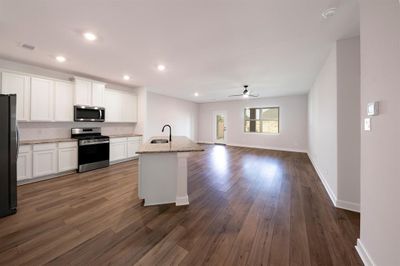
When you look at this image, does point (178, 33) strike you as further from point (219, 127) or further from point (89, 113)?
point (219, 127)

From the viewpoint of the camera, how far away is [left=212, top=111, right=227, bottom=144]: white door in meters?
9.25

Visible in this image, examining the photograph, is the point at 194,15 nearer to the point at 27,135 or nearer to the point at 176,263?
the point at 176,263

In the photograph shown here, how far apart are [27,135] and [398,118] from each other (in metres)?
5.91

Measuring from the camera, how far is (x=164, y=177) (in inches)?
97.9

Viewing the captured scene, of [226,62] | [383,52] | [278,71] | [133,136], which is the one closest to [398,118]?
[383,52]

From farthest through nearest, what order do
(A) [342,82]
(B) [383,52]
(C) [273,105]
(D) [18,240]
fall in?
(C) [273,105] < (A) [342,82] < (D) [18,240] < (B) [383,52]

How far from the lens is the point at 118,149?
4918mm

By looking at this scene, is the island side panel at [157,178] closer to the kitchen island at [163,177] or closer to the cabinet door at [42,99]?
the kitchen island at [163,177]

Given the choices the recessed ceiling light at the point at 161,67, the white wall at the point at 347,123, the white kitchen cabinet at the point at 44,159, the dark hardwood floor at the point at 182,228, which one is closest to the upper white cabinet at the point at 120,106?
the white kitchen cabinet at the point at 44,159

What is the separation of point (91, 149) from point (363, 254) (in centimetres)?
532

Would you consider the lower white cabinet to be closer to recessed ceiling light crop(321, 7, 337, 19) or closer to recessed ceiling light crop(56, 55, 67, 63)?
recessed ceiling light crop(56, 55, 67, 63)

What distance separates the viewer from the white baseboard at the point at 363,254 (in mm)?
1378

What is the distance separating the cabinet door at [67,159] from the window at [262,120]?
738 centimetres

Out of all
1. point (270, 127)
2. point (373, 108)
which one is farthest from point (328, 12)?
point (270, 127)
